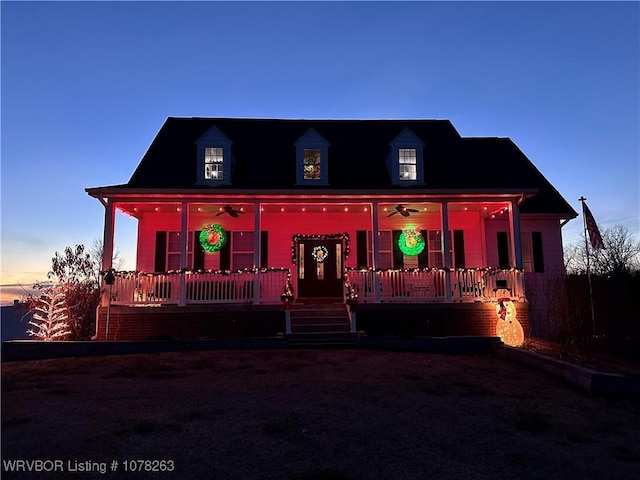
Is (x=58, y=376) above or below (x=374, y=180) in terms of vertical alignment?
below

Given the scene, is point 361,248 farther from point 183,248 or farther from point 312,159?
point 183,248

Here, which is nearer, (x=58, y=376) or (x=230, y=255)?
(x=58, y=376)

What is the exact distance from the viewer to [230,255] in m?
15.5

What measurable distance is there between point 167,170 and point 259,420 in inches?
450

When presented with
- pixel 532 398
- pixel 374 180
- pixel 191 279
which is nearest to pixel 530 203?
pixel 374 180

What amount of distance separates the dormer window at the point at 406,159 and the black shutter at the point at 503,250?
3.85 meters

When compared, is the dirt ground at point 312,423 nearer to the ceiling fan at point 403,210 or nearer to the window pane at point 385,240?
the ceiling fan at point 403,210

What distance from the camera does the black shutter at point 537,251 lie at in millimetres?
15695

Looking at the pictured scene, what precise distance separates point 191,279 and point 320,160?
221 inches

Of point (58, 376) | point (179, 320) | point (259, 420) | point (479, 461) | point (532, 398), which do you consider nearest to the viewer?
point (479, 461)

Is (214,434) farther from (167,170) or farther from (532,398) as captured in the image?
(167,170)

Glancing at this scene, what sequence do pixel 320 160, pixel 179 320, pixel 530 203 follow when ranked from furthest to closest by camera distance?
pixel 530 203 < pixel 320 160 < pixel 179 320

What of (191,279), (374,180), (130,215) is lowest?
(191,279)

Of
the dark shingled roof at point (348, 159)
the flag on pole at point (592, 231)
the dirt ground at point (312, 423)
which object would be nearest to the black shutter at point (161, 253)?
the dark shingled roof at point (348, 159)
